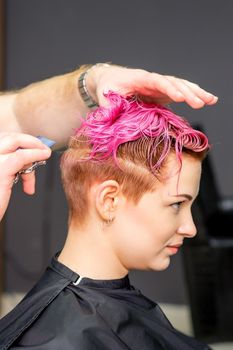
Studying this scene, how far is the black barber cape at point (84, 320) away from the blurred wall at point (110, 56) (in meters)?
1.73

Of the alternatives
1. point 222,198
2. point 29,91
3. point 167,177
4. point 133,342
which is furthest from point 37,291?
point 222,198

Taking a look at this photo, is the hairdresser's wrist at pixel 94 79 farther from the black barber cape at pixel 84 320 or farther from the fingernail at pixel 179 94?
the black barber cape at pixel 84 320

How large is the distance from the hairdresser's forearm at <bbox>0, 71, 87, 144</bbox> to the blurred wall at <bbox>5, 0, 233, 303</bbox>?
4.92ft

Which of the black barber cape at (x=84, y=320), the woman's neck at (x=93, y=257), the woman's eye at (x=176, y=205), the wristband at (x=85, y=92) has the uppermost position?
the wristband at (x=85, y=92)

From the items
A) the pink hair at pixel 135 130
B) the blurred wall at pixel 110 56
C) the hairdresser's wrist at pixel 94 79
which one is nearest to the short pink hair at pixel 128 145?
the pink hair at pixel 135 130

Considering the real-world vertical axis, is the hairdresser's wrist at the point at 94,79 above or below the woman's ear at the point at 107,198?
above

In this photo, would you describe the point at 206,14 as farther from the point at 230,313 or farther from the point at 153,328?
the point at 153,328

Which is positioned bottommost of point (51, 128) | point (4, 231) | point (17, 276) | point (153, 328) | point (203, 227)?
point (17, 276)

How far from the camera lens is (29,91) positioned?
5.08 ft

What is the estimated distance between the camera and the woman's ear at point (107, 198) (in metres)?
1.20

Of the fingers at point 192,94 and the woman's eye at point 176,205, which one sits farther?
the woman's eye at point 176,205

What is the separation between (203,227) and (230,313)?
16.3 inches

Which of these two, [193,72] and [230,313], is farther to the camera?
[193,72]

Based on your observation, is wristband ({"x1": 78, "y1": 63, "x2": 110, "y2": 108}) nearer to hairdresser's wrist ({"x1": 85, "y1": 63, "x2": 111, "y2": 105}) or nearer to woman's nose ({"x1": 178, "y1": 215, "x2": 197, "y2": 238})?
hairdresser's wrist ({"x1": 85, "y1": 63, "x2": 111, "y2": 105})
